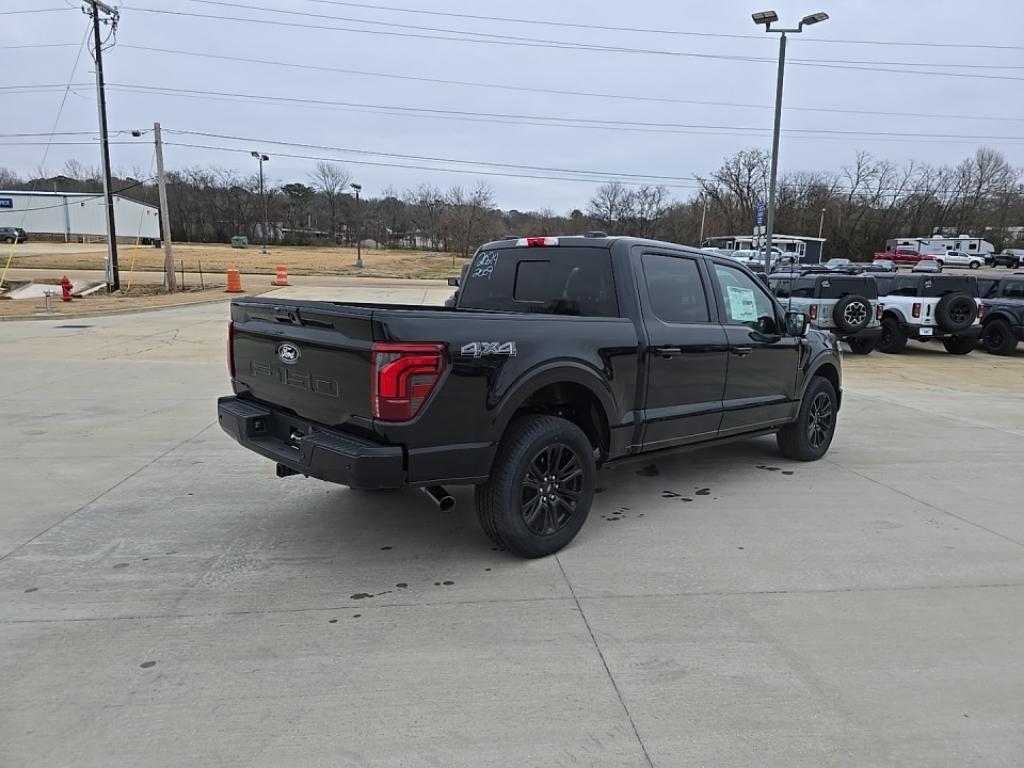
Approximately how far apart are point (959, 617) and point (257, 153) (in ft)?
262

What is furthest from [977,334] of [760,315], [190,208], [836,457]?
[190,208]

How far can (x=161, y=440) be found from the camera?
677 centimetres

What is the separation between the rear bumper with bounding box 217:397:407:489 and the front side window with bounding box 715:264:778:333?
3.05 m

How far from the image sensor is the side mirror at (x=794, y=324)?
598cm

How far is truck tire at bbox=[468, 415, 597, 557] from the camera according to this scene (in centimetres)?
387

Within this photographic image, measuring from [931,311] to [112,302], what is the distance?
77.5ft

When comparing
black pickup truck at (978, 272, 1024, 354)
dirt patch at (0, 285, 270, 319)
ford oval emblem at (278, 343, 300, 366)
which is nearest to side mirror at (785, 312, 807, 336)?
ford oval emblem at (278, 343, 300, 366)

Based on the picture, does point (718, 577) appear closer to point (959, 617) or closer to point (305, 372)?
point (959, 617)

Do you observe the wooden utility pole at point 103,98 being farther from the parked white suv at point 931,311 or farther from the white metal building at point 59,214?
the white metal building at point 59,214

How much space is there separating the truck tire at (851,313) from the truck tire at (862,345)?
61 cm

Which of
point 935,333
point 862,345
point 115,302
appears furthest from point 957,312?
point 115,302

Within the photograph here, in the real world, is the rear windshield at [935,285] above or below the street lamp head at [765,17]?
below

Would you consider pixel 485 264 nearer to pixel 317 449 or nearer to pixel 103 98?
pixel 317 449

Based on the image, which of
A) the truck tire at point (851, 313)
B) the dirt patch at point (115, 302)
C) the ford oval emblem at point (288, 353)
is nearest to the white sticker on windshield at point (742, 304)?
the ford oval emblem at point (288, 353)
